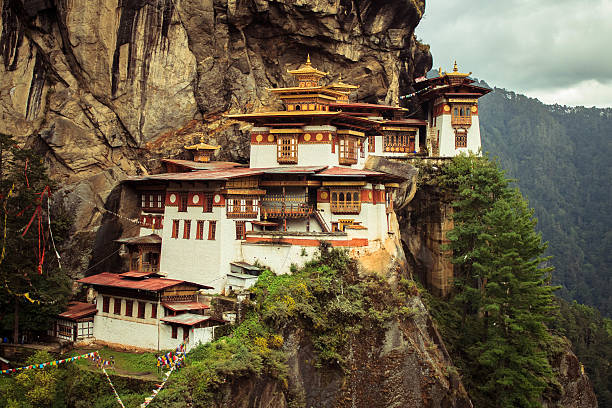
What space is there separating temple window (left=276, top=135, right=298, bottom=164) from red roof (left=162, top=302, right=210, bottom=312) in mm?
12919

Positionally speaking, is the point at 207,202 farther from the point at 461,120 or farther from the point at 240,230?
the point at 461,120

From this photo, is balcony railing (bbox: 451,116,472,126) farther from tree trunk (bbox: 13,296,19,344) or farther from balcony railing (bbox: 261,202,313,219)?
tree trunk (bbox: 13,296,19,344)

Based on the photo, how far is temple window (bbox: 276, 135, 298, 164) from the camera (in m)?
38.4

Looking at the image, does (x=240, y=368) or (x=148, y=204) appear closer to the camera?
(x=240, y=368)

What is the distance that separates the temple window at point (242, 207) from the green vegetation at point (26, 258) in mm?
10115

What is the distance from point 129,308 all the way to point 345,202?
1406cm

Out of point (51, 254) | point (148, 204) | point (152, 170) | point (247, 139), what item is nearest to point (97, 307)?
point (51, 254)

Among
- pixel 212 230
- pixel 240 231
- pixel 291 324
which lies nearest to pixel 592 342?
pixel 240 231

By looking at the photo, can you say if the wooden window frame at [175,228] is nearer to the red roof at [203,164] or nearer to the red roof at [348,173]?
the red roof at [203,164]

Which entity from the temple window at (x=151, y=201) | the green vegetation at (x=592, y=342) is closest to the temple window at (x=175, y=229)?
the temple window at (x=151, y=201)

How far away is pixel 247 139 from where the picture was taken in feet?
144

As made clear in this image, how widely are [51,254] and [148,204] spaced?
6727 mm

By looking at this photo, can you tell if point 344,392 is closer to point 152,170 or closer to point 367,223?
point 367,223

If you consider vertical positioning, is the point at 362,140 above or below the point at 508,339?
above
